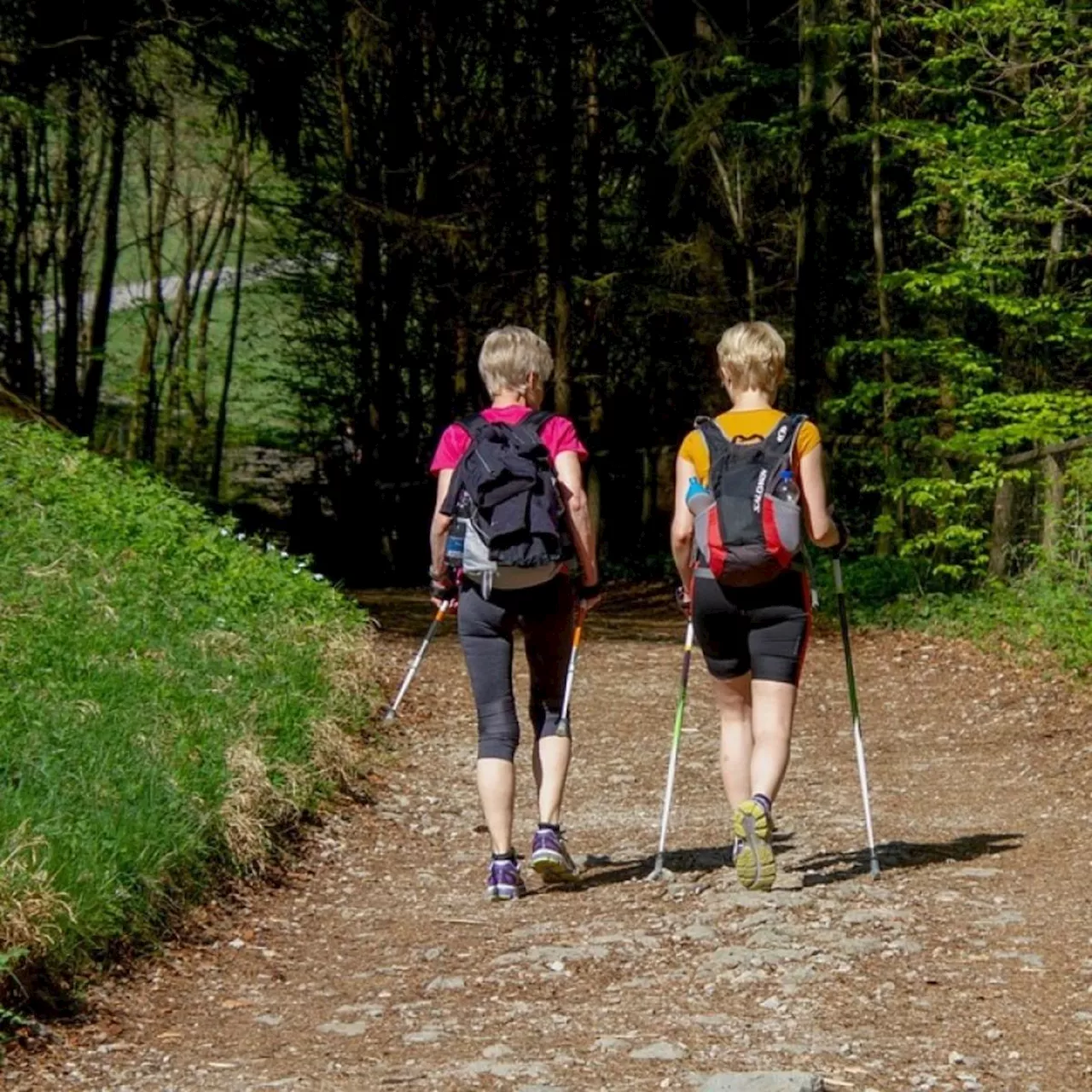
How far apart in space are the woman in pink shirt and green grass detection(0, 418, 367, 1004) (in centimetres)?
106

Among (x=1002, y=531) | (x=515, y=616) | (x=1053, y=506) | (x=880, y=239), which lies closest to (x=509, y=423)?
(x=515, y=616)

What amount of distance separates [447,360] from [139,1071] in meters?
24.1

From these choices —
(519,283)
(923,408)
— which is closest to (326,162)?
(519,283)

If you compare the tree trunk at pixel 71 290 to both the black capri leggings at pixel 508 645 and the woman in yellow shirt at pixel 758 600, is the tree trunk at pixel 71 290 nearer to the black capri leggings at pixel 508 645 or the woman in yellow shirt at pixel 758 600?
the black capri leggings at pixel 508 645

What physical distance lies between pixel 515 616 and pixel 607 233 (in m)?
24.5

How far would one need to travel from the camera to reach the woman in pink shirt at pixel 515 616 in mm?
6328

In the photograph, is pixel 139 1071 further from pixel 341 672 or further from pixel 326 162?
pixel 326 162

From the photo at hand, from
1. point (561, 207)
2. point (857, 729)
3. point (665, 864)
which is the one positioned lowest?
point (665, 864)

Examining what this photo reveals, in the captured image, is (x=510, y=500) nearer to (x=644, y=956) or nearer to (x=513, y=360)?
(x=513, y=360)

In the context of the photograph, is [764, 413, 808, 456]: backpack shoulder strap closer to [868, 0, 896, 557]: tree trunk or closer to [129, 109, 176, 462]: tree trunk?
[868, 0, 896, 557]: tree trunk

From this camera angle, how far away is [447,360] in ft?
93.2

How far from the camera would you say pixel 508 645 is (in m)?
6.55

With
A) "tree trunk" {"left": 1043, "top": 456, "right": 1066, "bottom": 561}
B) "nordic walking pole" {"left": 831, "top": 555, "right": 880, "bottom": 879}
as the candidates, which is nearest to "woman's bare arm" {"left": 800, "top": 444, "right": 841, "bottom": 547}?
"nordic walking pole" {"left": 831, "top": 555, "right": 880, "bottom": 879}

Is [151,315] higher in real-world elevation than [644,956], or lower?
higher
